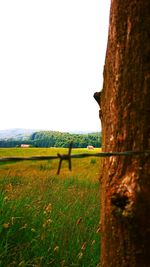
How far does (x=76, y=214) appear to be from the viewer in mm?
5852

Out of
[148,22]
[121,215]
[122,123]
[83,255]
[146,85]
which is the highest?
[148,22]

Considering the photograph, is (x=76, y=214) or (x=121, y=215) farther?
(x=76, y=214)

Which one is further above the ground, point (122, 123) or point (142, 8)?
point (142, 8)

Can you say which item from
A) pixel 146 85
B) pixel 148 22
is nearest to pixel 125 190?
pixel 146 85

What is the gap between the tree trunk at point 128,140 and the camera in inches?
86.6

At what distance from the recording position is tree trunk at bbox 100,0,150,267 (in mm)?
2199

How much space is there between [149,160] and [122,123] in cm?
23

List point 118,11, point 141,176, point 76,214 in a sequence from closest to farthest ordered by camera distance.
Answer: point 141,176 < point 118,11 < point 76,214

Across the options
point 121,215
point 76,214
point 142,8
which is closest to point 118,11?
point 142,8

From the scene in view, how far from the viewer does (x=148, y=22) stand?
2268mm

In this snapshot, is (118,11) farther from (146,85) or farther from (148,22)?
(146,85)

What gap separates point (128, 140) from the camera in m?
2.26

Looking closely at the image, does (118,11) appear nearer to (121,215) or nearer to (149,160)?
(149,160)

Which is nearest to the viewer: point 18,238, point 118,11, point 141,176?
point 141,176
